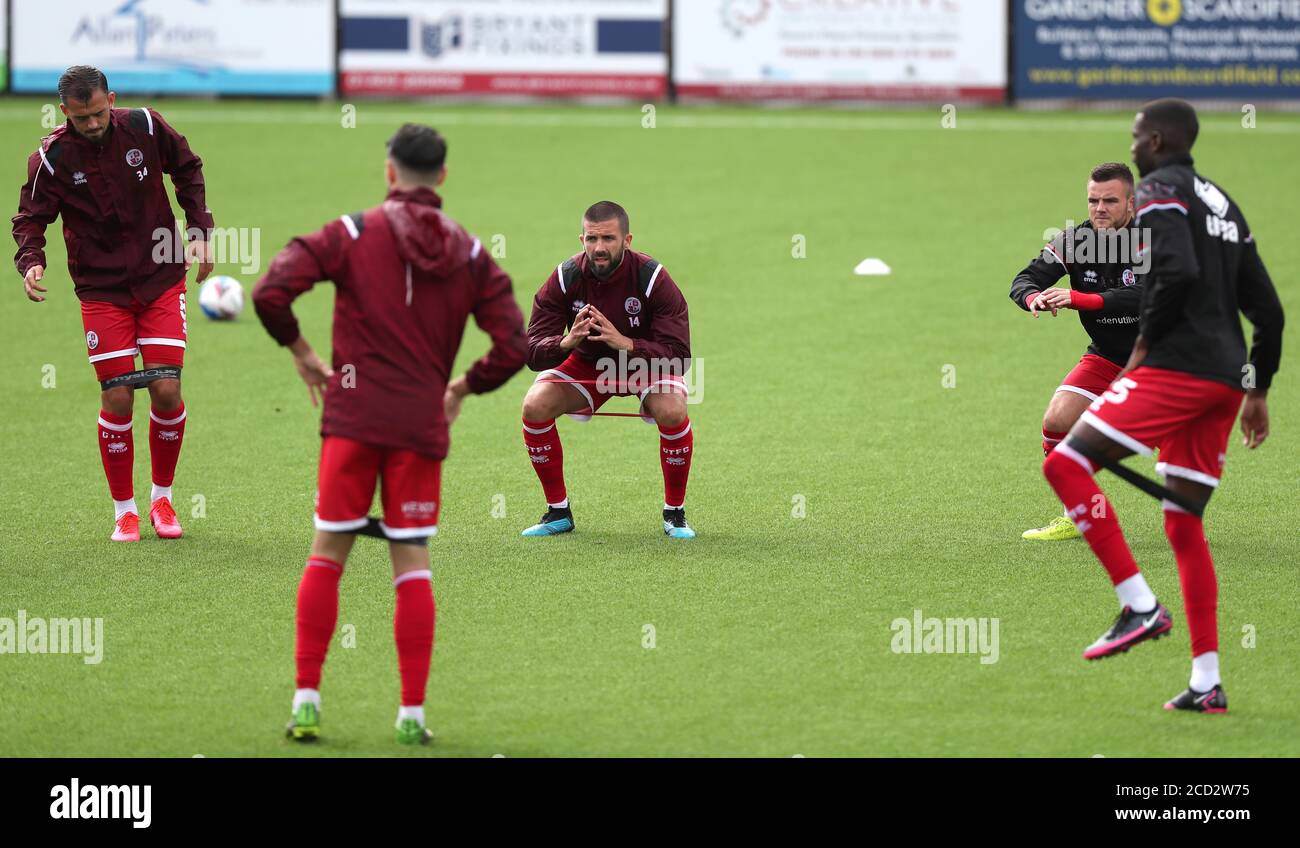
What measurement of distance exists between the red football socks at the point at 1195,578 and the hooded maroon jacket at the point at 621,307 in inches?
126

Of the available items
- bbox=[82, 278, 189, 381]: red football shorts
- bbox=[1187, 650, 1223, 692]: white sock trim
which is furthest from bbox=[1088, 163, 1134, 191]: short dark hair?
bbox=[82, 278, 189, 381]: red football shorts

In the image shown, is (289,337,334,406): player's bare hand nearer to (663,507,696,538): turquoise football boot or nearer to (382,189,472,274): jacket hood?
(382,189,472,274): jacket hood

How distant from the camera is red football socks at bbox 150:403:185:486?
8609mm

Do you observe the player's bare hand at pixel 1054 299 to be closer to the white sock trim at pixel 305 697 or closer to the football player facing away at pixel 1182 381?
the football player facing away at pixel 1182 381

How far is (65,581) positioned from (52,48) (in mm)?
20521

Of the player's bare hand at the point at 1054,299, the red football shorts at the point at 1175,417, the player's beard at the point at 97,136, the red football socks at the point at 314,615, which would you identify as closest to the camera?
the red football socks at the point at 314,615

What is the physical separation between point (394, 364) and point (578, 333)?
8.67ft

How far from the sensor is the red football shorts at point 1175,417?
19.6ft

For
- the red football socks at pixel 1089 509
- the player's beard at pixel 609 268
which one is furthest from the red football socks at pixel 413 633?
the player's beard at pixel 609 268

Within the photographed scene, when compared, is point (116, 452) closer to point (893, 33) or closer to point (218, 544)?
point (218, 544)

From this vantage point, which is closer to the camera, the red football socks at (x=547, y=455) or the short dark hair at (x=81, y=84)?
the short dark hair at (x=81, y=84)

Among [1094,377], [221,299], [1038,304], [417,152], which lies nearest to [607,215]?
[1038,304]
